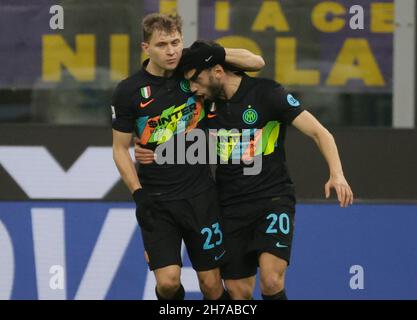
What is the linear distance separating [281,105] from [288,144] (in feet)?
4.99

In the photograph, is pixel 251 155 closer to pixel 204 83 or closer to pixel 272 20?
pixel 204 83

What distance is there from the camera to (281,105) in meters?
7.20

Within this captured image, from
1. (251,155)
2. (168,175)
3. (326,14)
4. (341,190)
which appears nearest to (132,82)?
(168,175)

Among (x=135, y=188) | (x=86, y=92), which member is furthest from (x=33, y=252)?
(x=135, y=188)

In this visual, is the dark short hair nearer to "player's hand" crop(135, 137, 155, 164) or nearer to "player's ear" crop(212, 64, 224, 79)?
"player's ear" crop(212, 64, 224, 79)

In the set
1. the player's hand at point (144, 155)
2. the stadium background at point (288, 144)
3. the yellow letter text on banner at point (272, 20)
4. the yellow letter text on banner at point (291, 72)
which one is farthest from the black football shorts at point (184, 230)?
the yellow letter text on banner at point (272, 20)

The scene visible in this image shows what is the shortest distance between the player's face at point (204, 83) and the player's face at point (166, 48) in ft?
0.44

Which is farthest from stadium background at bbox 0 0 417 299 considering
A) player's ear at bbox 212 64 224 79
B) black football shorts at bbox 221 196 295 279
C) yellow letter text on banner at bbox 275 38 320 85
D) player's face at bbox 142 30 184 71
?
player's face at bbox 142 30 184 71

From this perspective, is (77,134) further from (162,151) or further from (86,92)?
(162,151)

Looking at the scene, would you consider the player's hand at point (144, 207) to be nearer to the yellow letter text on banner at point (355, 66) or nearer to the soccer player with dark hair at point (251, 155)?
the soccer player with dark hair at point (251, 155)

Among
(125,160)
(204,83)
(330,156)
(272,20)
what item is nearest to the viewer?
(330,156)

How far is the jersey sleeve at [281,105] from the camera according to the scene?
7.19 metres

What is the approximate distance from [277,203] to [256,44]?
1673 mm

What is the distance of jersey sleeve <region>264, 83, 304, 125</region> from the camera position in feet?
23.6
